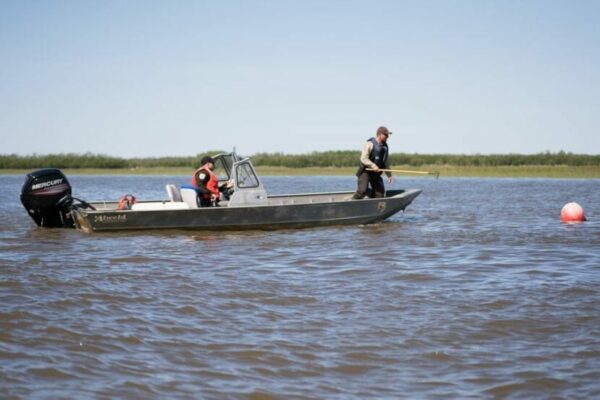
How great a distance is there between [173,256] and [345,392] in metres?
7.13

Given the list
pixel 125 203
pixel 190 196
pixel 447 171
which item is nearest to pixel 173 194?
pixel 190 196

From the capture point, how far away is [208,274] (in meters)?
10.5

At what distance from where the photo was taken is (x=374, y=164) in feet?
54.1

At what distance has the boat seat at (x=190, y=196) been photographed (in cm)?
1575

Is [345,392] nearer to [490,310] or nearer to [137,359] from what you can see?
[137,359]

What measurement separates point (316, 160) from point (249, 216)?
49144mm

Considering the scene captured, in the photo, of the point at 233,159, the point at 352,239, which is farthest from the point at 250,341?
the point at 233,159

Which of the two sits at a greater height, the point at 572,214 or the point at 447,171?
the point at 447,171

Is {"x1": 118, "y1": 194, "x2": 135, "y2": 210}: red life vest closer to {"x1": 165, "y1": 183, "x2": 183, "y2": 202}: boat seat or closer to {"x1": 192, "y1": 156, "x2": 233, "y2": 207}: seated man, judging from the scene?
{"x1": 165, "y1": 183, "x2": 183, "y2": 202}: boat seat

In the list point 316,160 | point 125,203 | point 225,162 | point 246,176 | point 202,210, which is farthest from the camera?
point 316,160

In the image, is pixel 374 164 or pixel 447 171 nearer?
pixel 374 164

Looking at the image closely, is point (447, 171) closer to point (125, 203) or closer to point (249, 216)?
point (249, 216)

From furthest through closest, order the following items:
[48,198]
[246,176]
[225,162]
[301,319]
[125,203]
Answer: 1. [225,162]
2. [125,203]
3. [246,176]
4. [48,198]
5. [301,319]

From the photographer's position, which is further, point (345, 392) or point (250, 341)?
point (250, 341)
